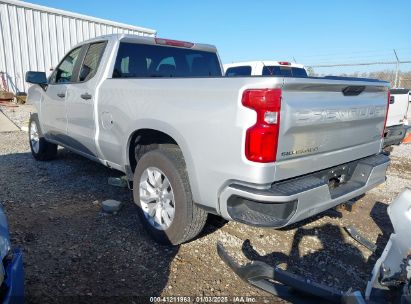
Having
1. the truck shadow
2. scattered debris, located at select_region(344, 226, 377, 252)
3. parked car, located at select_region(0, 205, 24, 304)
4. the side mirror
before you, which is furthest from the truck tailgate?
the side mirror

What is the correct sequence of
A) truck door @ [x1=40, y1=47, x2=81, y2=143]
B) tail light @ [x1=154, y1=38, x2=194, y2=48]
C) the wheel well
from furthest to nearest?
truck door @ [x1=40, y1=47, x2=81, y2=143], tail light @ [x1=154, y1=38, x2=194, y2=48], the wheel well

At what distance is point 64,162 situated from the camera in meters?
5.97

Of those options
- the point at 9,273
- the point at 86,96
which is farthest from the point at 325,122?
the point at 86,96

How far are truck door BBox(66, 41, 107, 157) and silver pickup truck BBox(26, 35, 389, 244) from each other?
2 centimetres

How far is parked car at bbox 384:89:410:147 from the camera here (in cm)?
581

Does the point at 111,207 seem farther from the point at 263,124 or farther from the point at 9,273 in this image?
the point at 263,124

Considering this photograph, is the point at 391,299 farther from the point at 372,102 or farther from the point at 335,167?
the point at 372,102

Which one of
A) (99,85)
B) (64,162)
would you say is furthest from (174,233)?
(64,162)

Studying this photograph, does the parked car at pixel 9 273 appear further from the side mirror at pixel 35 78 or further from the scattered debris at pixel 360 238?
the side mirror at pixel 35 78

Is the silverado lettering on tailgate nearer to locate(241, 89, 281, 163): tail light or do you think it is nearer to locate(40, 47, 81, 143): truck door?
locate(241, 89, 281, 163): tail light

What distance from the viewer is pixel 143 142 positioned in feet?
11.3

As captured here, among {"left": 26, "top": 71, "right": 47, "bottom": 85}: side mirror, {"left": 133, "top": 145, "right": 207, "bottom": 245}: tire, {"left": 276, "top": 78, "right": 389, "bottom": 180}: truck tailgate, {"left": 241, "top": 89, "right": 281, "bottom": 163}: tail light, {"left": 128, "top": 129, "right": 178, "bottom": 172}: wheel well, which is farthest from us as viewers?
{"left": 26, "top": 71, "right": 47, "bottom": 85}: side mirror

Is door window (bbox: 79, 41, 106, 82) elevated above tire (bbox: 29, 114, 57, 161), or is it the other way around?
door window (bbox: 79, 41, 106, 82)

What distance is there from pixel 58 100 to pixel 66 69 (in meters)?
0.48
